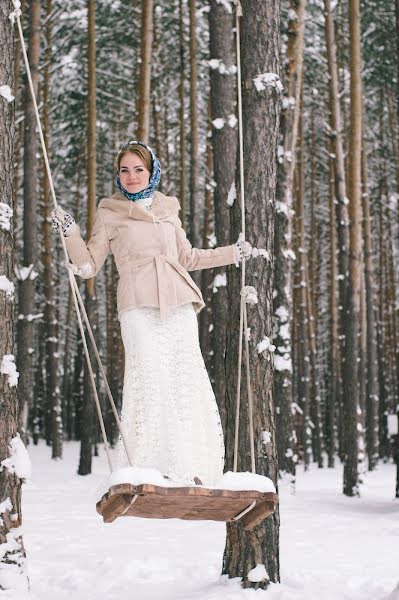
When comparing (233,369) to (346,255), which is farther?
(346,255)

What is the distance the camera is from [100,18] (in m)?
17.4

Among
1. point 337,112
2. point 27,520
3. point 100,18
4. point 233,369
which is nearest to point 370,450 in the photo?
point 337,112

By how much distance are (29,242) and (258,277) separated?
8936 mm

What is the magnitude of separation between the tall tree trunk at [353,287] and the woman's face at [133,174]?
8.37 meters

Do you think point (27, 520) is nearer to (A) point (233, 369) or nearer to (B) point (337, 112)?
(A) point (233, 369)

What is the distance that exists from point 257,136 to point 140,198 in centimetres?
134

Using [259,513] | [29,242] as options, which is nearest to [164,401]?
[259,513]

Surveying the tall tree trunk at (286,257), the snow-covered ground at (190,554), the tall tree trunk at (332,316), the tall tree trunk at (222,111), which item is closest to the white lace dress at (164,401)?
the snow-covered ground at (190,554)

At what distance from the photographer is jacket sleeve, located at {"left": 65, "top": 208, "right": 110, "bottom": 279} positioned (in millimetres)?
4742

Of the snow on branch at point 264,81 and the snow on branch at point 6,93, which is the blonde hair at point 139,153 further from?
the snow on branch at point 264,81

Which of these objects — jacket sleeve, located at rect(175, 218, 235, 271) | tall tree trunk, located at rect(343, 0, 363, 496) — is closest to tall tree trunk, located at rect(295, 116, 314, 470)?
tall tree trunk, located at rect(343, 0, 363, 496)

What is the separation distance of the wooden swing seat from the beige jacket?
3.34 ft

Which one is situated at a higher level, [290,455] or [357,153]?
[357,153]

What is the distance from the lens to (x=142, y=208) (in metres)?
4.88
